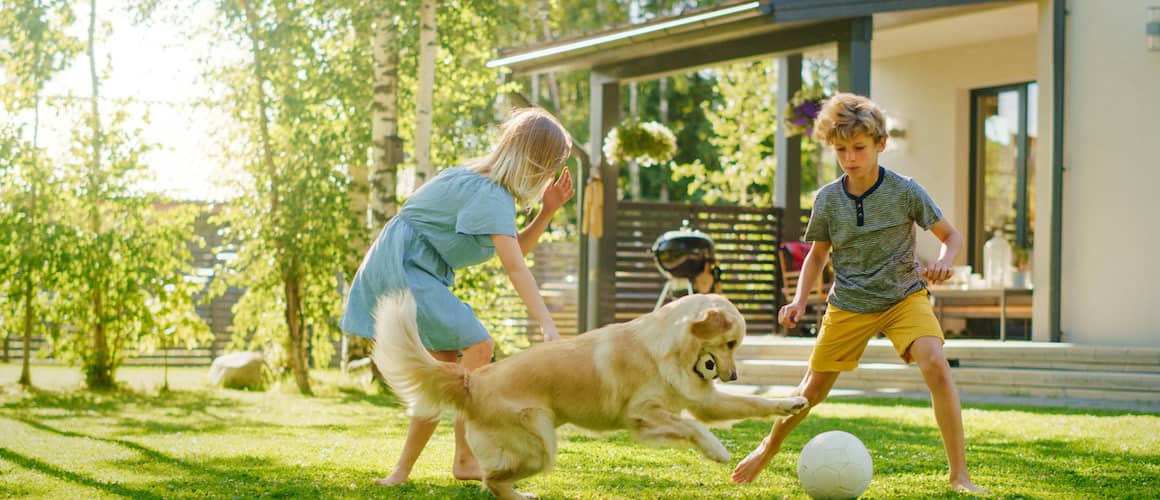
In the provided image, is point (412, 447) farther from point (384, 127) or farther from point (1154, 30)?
point (1154, 30)

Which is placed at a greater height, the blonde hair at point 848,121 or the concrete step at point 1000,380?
the blonde hair at point 848,121

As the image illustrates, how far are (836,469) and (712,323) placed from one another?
0.77 m

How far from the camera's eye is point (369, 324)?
14.0ft

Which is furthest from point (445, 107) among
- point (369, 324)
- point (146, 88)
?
point (369, 324)

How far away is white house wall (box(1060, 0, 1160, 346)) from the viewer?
9352 millimetres

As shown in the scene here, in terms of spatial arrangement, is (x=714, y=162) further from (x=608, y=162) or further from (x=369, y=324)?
(x=369, y=324)

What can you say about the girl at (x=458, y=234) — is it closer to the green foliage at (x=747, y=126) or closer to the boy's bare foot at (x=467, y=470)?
the boy's bare foot at (x=467, y=470)

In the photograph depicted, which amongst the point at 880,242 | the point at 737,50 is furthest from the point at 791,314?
the point at 737,50

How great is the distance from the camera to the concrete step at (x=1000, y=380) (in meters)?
8.33

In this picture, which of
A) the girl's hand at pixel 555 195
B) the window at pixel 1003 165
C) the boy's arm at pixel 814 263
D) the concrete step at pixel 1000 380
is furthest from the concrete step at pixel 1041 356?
the girl's hand at pixel 555 195

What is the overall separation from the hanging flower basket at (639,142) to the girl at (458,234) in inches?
300

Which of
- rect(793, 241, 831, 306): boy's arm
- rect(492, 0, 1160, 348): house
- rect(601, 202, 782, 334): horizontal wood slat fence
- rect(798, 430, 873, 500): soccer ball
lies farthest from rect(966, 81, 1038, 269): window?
rect(798, 430, 873, 500): soccer ball

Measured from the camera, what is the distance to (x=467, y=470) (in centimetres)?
464

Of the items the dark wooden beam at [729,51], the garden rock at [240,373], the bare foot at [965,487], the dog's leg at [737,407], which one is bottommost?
the garden rock at [240,373]
